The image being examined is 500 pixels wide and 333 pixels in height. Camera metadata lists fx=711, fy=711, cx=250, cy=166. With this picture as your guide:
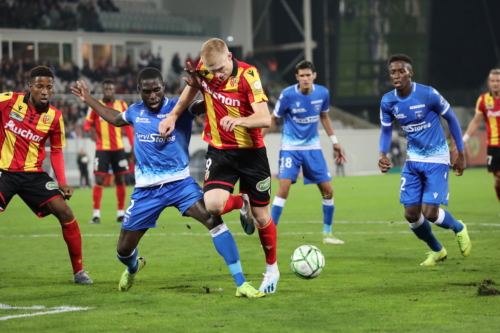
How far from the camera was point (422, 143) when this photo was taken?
27.5 feet

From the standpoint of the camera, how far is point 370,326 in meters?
5.24

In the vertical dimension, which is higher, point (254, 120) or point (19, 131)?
point (254, 120)

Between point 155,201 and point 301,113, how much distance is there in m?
4.85

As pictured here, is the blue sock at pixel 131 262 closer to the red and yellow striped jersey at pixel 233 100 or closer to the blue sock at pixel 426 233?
the red and yellow striped jersey at pixel 233 100

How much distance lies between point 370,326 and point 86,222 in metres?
10.3

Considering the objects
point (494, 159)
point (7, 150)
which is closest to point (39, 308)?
point (7, 150)

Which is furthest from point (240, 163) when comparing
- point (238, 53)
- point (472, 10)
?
point (472, 10)

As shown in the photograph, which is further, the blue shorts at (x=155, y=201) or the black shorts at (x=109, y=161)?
the black shorts at (x=109, y=161)

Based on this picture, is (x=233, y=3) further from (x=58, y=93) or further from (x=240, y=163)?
(x=240, y=163)

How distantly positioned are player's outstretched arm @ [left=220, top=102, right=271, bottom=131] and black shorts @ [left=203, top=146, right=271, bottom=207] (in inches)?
23.8

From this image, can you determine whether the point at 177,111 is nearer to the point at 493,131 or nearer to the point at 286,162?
the point at 286,162

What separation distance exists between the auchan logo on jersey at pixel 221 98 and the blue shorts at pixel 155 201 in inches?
35.4

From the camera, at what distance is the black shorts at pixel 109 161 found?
14281mm

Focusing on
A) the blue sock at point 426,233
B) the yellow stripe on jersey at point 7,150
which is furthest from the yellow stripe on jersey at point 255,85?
the blue sock at point 426,233
